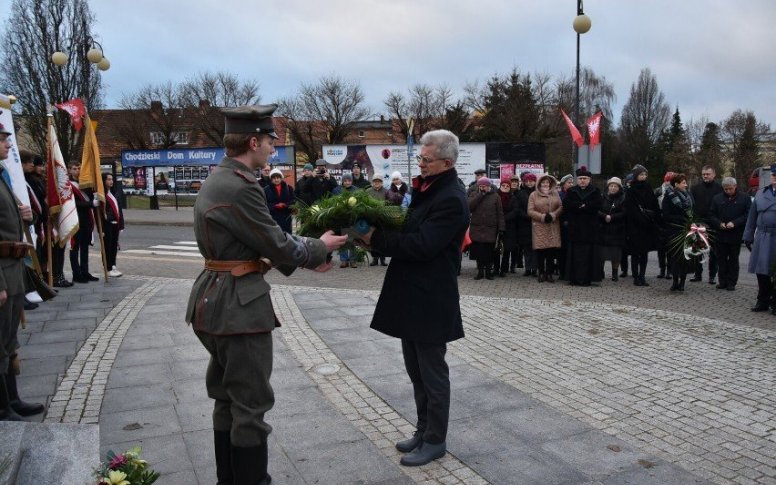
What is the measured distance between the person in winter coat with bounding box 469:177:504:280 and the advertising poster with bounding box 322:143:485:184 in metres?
15.9

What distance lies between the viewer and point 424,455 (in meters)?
3.96

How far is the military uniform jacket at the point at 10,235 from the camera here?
4277 millimetres

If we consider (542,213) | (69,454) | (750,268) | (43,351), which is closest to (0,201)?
(69,454)

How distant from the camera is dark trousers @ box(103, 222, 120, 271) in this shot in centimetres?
1123

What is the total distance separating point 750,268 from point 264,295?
831cm

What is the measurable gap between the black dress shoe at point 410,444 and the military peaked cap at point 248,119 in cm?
222

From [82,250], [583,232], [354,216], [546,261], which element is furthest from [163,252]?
[354,216]

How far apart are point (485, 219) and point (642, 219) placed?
9.13ft

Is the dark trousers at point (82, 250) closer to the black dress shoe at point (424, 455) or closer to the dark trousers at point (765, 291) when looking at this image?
the black dress shoe at point (424, 455)

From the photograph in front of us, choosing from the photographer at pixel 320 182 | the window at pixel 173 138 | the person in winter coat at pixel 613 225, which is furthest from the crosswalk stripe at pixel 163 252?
the window at pixel 173 138

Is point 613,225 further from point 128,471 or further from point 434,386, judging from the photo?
point 128,471

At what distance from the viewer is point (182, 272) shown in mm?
12812

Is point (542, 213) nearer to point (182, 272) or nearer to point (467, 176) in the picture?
point (182, 272)

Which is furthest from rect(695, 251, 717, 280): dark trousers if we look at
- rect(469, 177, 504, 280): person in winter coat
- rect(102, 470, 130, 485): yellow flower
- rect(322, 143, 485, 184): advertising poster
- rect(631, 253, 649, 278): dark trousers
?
rect(322, 143, 485, 184): advertising poster
